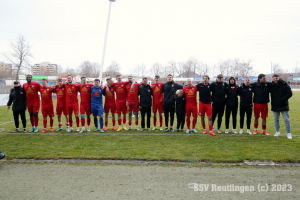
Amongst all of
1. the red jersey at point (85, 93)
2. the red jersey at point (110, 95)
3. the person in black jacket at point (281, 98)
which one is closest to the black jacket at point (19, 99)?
the red jersey at point (85, 93)

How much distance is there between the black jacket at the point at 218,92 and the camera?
294 inches

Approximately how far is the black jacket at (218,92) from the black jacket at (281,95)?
171 cm

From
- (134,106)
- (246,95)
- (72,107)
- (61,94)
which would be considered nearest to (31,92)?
(61,94)

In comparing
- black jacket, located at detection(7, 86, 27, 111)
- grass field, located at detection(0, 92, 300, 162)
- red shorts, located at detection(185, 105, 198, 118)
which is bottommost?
grass field, located at detection(0, 92, 300, 162)

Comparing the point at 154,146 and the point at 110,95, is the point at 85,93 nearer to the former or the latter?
the point at 110,95

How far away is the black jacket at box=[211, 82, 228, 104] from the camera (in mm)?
7457

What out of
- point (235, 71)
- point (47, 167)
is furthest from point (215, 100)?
point (235, 71)

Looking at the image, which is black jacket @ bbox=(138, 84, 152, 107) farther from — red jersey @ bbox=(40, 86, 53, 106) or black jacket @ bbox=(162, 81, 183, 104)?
red jersey @ bbox=(40, 86, 53, 106)

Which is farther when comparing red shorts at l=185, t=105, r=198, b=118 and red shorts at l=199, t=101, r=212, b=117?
red shorts at l=185, t=105, r=198, b=118

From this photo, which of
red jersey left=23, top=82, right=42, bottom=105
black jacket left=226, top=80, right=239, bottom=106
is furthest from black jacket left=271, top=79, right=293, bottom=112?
red jersey left=23, top=82, right=42, bottom=105

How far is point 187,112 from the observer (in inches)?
308

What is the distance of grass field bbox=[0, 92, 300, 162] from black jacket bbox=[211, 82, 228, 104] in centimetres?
134

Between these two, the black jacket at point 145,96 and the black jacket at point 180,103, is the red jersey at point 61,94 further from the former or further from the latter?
the black jacket at point 180,103

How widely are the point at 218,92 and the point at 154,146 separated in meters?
3.33
